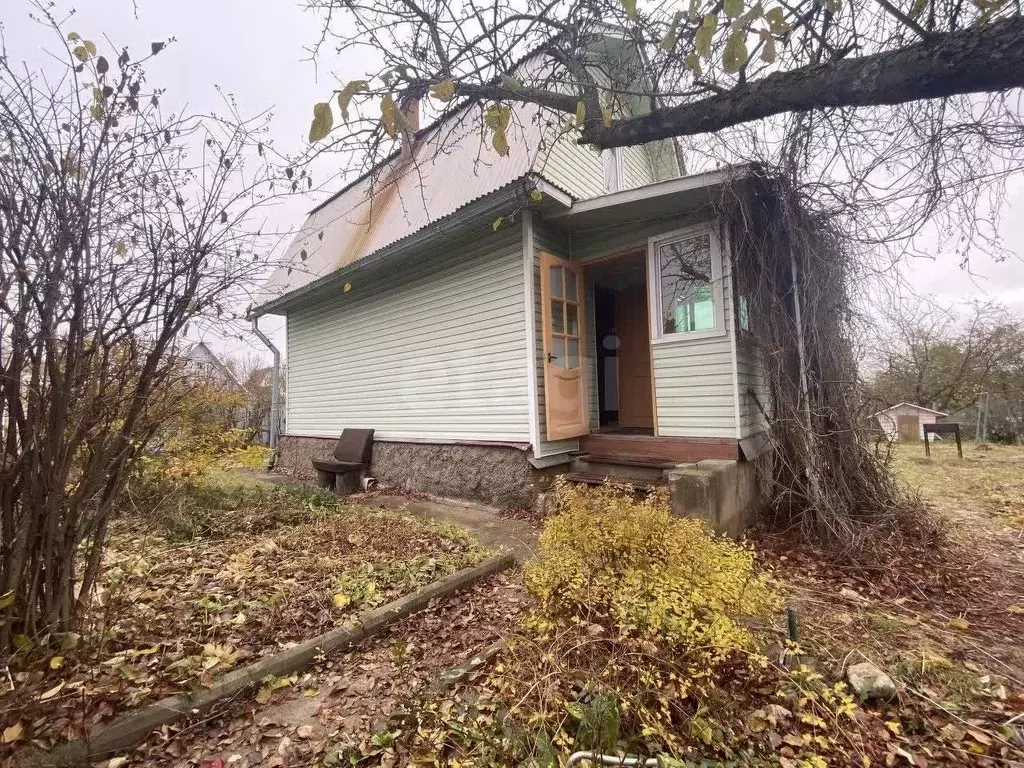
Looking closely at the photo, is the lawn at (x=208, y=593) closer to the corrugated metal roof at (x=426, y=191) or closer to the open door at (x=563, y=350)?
the open door at (x=563, y=350)

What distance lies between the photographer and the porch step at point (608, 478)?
15.3ft

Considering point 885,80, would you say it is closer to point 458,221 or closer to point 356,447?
point 458,221

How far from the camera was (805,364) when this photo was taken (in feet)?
14.9

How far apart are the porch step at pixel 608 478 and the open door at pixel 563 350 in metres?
0.50

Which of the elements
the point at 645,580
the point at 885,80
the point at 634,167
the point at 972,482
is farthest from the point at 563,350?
the point at 972,482

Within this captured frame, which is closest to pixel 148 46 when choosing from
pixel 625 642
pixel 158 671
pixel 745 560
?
pixel 158 671

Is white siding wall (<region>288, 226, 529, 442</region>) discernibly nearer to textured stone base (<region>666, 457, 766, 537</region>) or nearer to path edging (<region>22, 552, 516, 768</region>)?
textured stone base (<region>666, 457, 766, 537</region>)

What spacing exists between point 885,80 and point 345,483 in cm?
726

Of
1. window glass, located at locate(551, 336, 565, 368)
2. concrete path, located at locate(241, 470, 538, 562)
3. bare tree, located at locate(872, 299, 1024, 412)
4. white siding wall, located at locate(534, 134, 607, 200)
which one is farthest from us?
bare tree, located at locate(872, 299, 1024, 412)

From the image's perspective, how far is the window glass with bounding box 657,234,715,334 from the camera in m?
4.92

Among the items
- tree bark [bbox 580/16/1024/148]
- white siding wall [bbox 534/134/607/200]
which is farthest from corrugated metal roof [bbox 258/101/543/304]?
tree bark [bbox 580/16/1024/148]

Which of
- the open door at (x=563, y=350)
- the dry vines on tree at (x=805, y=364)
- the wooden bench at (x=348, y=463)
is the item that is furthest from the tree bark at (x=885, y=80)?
the wooden bench at (x=348, y=463)

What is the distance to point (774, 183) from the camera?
4.36m

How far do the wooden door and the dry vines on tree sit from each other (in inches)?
78.6
